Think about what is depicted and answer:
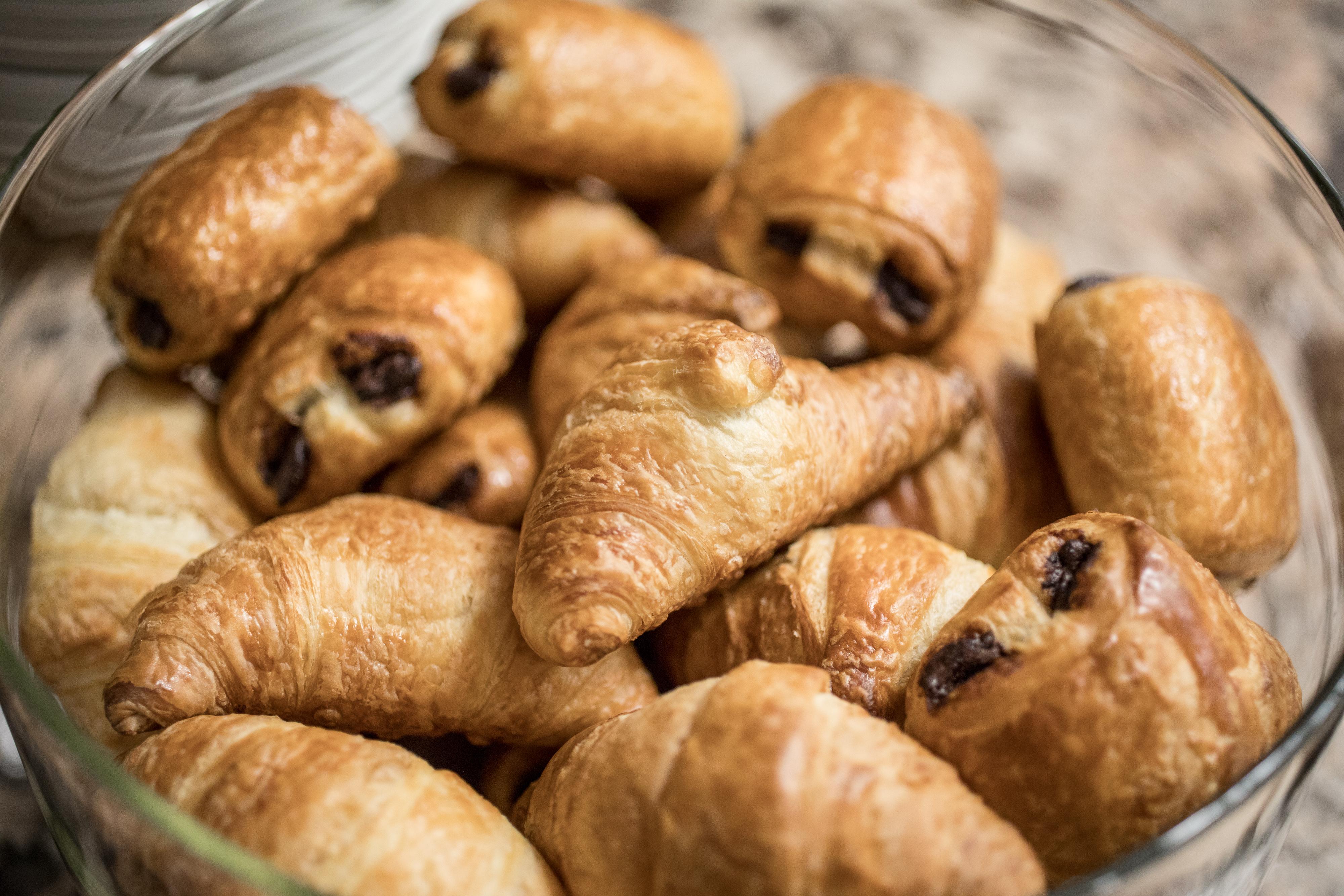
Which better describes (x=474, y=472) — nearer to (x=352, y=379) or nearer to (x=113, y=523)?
(x=352, y=379)

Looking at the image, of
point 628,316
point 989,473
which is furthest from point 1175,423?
point 628,316

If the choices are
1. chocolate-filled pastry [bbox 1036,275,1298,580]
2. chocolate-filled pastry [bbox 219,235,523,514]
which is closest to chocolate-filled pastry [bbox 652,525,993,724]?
chocolate-filled pastry [bbox 1036,275,1298,580]

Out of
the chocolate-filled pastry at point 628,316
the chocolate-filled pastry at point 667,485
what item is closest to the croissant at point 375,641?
the chocolate-filled pastry at point 667,485

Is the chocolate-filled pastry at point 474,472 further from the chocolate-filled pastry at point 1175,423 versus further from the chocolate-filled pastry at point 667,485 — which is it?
the chocolate-filled pastry at point 1175,423

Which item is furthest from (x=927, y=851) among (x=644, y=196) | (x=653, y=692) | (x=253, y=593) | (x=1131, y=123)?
(x=1131, y=123)

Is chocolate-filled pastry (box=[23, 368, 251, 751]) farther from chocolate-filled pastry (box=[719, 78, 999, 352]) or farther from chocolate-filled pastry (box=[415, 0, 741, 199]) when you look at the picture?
chocolate-filled pastry (box=[719, 78, 999, 352])

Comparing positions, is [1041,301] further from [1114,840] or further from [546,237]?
[1114,840]

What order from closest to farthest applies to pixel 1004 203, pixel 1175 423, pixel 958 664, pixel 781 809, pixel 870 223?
pixel 781 809 < pixel 958 664 < pixel 1175 423 < pixel 870 223 < pixel 1004 203
